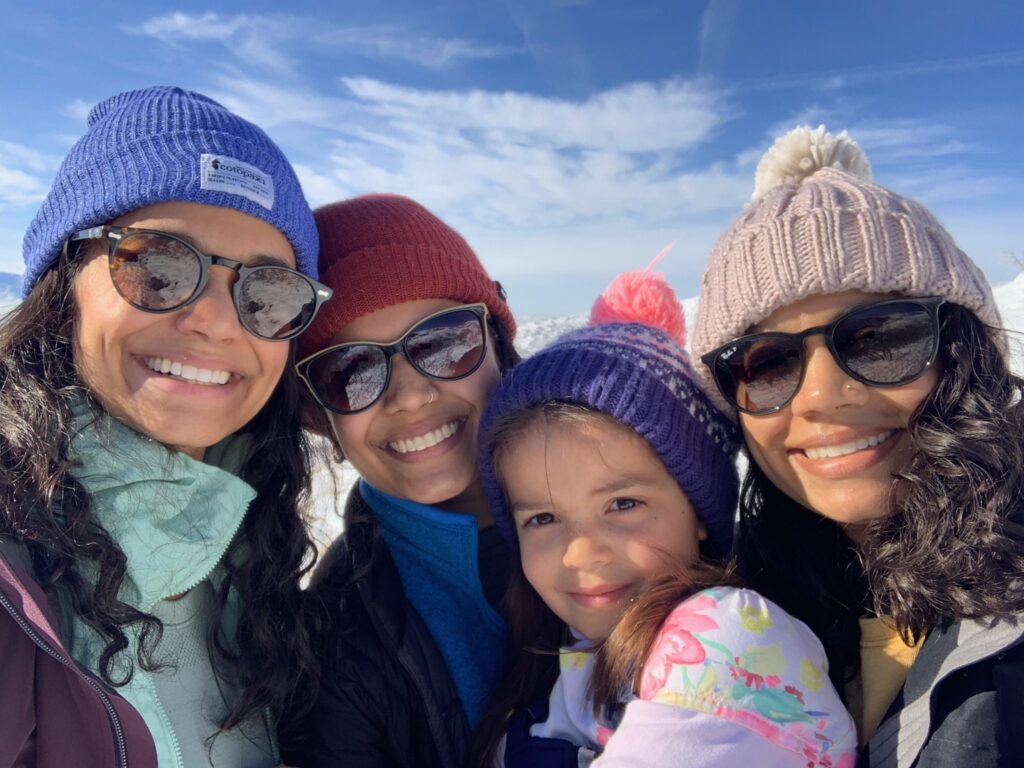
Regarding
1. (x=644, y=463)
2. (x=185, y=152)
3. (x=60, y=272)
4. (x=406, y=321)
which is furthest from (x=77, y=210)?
(x=644, y=463)

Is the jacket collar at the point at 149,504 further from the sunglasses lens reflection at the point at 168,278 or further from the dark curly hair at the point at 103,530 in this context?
the sunglasses lens reflection at the point at 168,278

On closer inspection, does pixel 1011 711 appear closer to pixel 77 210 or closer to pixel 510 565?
pixel 510 565

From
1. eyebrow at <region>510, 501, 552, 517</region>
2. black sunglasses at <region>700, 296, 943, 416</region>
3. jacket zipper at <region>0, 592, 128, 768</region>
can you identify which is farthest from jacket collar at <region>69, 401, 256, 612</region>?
black sunglasses at <region>700, 296, 943, 416</region>

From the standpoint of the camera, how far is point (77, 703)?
1.49 meters

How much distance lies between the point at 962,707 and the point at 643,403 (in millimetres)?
1020

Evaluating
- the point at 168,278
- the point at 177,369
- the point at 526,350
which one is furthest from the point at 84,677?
the point at 526,350

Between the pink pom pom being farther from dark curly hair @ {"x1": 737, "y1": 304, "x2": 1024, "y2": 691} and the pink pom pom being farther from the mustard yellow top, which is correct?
the mustard yellow top

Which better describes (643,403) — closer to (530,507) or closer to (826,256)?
(530,507)

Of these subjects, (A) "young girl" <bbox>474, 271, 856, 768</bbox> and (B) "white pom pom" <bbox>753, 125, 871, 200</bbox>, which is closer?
(A) "young girl" <bbox>474, 271, 856, 768</bbox>

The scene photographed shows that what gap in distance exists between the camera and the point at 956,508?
1619mm

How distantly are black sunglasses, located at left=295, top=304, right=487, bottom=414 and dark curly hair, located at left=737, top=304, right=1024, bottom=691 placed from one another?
1.39m

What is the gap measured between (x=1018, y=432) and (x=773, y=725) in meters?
0.91

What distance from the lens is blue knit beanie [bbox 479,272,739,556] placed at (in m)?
2.06

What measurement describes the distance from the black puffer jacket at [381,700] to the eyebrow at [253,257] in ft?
3.50
